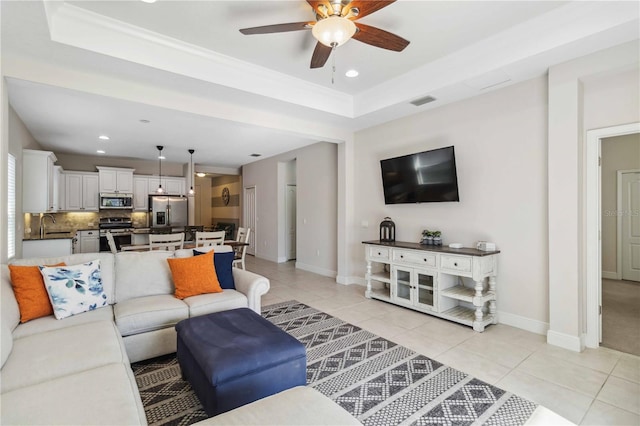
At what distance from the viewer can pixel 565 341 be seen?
3.04 meters

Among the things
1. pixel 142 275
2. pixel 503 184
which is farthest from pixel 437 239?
pixel 142 275

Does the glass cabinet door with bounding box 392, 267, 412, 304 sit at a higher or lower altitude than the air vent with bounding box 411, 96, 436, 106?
lower

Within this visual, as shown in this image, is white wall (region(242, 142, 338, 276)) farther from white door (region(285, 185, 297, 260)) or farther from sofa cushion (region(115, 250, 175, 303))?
sofa cushion (region(115, 250, 175, 303))

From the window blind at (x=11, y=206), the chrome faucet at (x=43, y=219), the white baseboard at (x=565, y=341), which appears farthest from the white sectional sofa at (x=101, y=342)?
the chrome faucet at (x=43, y=219)

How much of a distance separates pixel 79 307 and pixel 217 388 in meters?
1.70

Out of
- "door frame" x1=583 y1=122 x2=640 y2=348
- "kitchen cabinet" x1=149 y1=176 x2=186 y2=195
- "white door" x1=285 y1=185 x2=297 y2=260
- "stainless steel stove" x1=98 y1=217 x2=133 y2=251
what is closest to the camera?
"door frame" x1=583 y1=122 x2=640 y2=348

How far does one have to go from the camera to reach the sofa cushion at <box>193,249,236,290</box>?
3.52 metres

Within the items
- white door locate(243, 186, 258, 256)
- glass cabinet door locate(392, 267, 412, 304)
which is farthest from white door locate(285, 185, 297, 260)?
glass cabinet door locate(392, 267, 412, 304)

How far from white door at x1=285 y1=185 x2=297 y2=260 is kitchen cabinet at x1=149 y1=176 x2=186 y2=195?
3250 millimetres

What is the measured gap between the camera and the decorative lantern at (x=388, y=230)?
16.1 feet

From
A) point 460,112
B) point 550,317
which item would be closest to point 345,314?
point 550,317

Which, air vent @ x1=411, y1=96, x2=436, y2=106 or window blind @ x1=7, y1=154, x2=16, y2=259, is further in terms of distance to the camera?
air vent @ x1=411, y1=96, x2=436, y2=106

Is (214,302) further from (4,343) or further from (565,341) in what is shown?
(565,341)

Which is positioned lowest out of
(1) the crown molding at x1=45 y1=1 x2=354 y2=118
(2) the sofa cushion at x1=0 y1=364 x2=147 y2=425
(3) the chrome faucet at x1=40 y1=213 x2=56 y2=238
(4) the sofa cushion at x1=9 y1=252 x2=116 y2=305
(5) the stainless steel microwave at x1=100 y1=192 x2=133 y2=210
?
(2) the sofa cushion at x1=0 y1=364 x2=147 y2=425
